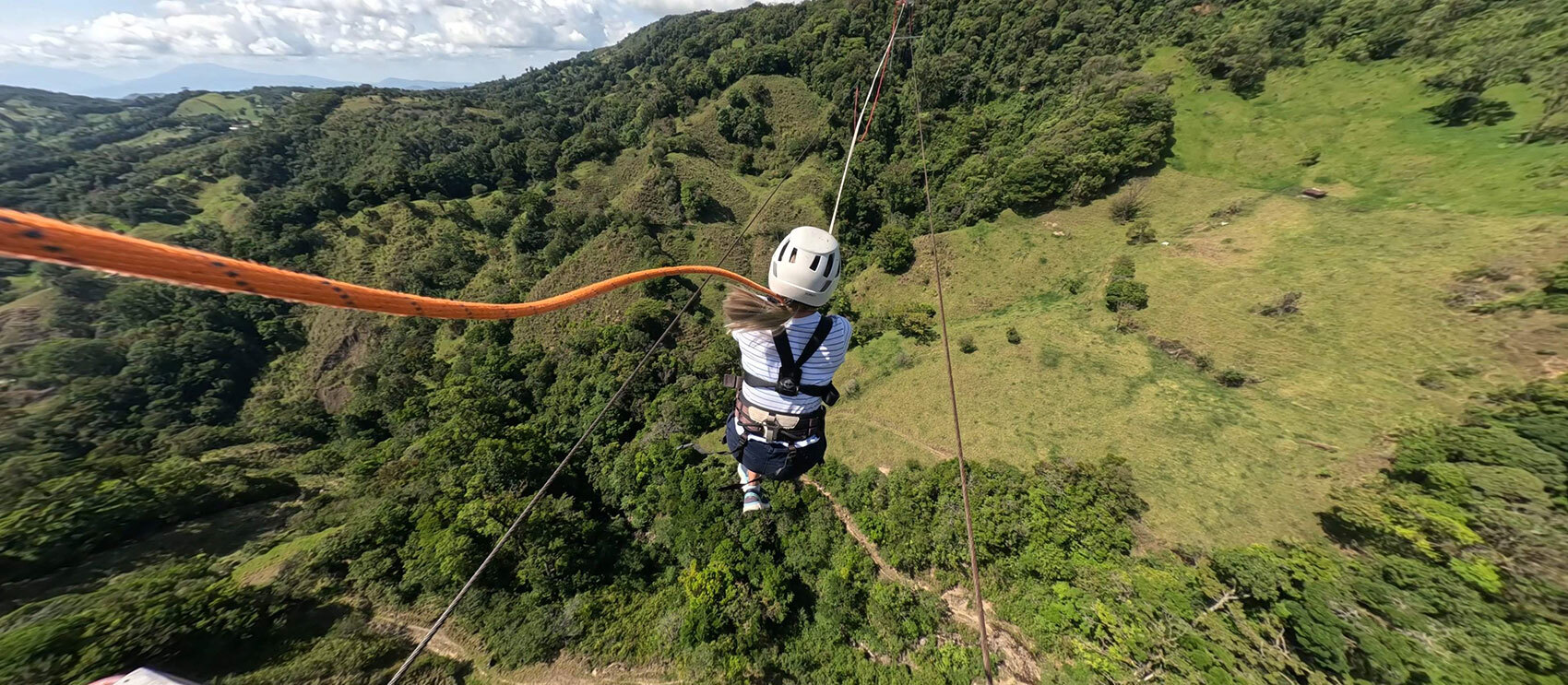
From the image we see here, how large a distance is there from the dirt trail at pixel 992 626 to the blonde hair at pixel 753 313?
18602 mm

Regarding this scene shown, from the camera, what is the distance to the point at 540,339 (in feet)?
119

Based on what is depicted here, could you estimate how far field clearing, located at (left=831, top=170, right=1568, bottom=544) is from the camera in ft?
61.7

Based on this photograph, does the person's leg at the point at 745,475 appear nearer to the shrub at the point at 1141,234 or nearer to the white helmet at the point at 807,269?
the white helmet at the point at 807,269

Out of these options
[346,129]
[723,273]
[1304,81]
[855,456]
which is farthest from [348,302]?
[346,129]

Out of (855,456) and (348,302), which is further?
(855,456)

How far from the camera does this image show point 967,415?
83.0 ft

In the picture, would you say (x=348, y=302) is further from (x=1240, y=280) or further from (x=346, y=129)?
(x=346, y=129)

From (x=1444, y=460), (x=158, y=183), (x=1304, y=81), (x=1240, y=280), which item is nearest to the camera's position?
(x=1444, y=460)

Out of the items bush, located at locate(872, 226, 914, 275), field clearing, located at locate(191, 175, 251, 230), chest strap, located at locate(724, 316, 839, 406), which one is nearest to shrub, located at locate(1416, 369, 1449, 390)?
bush, located at locate(872, 226, 914, 275)

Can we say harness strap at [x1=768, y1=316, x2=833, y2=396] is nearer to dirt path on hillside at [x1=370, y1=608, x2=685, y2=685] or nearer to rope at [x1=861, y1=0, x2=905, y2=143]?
rope at [x1=861, y1=0, x2=905, y2=143]

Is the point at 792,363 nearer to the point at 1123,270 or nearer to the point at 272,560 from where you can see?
the point at 272,560

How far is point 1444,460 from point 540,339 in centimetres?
4806

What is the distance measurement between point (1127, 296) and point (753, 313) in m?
30.4

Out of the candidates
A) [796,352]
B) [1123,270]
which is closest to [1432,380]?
[1123,270]
